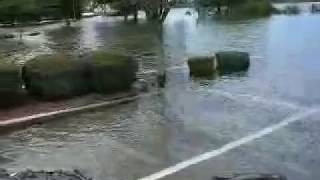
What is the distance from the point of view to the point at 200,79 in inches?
577

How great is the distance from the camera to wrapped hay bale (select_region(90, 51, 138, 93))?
11.7m

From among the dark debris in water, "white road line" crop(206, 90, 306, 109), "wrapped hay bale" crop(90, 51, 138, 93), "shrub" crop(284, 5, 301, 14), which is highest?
"wrapped hay bale" crop(90, 51, 138, 93)

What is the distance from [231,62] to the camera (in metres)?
16.0

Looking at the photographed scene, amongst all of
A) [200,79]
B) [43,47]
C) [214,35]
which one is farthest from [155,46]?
[200,79]

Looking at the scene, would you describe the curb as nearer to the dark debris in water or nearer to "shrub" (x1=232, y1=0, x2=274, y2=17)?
the dark debris in water

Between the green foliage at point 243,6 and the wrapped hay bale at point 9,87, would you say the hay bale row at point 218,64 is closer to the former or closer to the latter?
the wrapped hay bale at point 9,87

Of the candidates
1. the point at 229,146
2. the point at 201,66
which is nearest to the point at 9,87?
the point at 229,146

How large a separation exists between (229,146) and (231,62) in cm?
772

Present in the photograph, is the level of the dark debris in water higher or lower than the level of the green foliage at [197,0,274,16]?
higher

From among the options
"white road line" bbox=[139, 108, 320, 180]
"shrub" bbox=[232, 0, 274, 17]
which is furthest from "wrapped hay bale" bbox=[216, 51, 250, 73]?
"shrub" bbox=[232, 0, 274, 17]

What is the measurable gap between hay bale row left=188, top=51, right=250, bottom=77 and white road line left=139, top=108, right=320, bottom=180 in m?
4.57

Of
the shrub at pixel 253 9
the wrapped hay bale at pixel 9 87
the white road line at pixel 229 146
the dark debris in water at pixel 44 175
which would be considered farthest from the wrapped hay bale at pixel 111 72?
the shrub at pixel 253 9

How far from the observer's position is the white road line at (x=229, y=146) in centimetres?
735

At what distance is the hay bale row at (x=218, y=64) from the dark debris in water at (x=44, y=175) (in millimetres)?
8361
